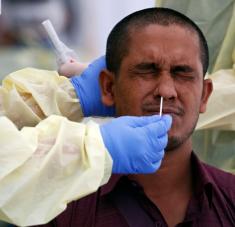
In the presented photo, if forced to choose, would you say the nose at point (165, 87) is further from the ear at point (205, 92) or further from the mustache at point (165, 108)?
the ear at point (205, 92)

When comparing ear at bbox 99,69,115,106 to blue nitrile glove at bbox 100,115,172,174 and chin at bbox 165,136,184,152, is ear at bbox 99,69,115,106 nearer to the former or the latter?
chin at bbox 165,136,184,152

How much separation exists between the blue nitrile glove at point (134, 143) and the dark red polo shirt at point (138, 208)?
0.77 feet

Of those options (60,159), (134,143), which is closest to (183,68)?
(134,143)

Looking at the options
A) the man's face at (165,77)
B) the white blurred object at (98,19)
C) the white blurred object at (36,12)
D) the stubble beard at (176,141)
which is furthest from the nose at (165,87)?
the white blurred object at (36,12)

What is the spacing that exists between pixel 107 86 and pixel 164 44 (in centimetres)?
22

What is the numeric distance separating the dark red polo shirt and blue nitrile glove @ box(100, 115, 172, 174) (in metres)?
0.24

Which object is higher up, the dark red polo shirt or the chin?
the chin

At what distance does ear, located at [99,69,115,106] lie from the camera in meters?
1.60

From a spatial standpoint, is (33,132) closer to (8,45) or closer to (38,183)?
(38,183)

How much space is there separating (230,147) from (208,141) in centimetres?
8

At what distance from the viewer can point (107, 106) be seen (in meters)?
1.65

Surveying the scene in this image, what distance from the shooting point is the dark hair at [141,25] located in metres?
1.54

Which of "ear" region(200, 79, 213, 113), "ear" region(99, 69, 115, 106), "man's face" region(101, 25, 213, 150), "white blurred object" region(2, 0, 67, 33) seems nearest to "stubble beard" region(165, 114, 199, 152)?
"man's face" region(101, 25, 213, 150)

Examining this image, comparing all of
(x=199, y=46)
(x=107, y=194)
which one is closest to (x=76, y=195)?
(x=107, y=194)
